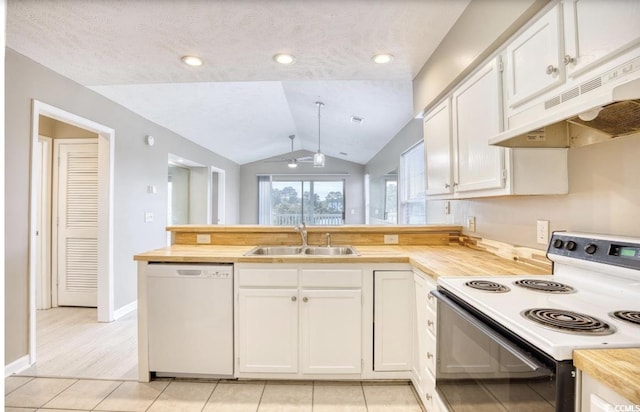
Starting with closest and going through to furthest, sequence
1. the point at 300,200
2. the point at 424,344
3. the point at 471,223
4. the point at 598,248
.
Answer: the point at 598,248, the point at 424,344, the point at 471,223, the point at 300,200

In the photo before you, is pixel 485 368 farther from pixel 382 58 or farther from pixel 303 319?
pixel 382 58

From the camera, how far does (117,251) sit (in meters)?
Result: 3.47

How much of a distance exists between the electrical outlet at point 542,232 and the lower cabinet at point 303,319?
1.01 metres

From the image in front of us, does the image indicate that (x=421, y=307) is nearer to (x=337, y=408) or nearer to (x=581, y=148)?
(x=337, y=408)

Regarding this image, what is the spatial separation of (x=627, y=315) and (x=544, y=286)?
13.2 inches

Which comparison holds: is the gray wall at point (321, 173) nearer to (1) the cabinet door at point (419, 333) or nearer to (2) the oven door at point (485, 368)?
(1) the cabinet door at point (419, 333)

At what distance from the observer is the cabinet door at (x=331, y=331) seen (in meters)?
2.07

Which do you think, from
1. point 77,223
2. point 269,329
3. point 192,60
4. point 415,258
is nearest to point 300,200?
point 77,223

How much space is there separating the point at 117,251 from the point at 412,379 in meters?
3.15

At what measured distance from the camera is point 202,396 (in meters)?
2.03

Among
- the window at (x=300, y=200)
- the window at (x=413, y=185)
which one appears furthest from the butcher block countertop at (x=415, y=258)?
the window at (x=300, y=200)

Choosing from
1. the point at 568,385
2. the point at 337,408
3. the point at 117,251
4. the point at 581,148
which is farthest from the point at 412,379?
the point at 117,251

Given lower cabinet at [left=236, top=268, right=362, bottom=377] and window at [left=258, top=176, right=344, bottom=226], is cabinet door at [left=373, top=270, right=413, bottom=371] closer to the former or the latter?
lower cabinet at [left=236, top=268, right=362, bottom=377]

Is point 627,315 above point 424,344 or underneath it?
above
